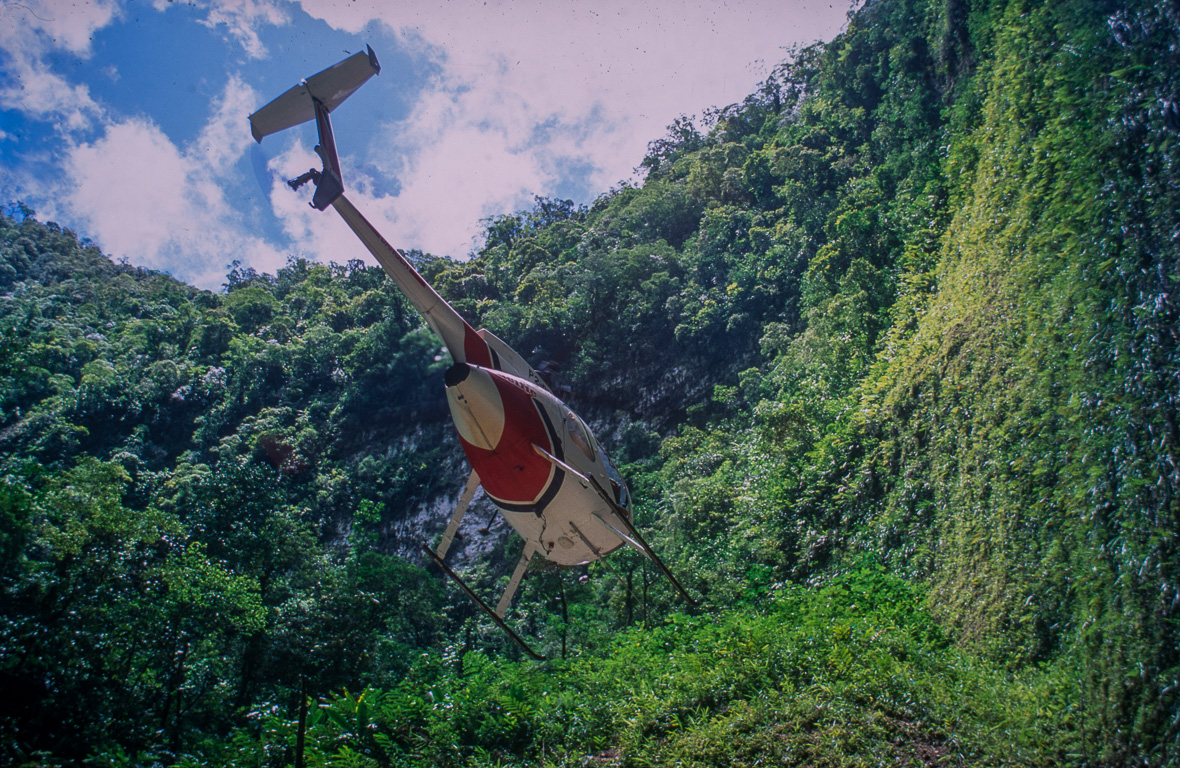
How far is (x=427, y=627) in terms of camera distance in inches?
595

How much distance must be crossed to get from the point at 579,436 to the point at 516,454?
1107 mm

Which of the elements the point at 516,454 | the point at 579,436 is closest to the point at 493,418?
the point at 516,454

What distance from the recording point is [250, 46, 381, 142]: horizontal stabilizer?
5918mm

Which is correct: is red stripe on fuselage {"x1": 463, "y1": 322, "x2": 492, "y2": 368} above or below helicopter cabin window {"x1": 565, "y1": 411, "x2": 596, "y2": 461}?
above

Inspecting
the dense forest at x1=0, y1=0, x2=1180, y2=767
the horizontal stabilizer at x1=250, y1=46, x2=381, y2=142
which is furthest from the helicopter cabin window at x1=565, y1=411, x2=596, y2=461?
the horizontal stabilizer at x1=250, y1=46, x2=381, y2=142

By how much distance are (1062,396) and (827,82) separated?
2916 cm

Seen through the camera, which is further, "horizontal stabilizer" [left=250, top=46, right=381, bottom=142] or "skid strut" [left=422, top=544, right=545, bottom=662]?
"skid strut" [left=422, top=544, right=545, bottom=662]

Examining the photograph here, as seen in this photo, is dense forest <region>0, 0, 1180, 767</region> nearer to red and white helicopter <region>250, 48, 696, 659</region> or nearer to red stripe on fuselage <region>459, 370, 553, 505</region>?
red and white helicopter <region>250, 48, 696, 659</region>

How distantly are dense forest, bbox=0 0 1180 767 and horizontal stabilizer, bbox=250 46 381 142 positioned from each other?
113 inches

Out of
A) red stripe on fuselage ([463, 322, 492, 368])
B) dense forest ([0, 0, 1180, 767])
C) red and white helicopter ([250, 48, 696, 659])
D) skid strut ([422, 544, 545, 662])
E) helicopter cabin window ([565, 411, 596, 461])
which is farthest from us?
helicopter cabin window ([565, 411, 596, 461])

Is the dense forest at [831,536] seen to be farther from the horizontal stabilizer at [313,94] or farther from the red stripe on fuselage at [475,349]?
the horizontal stabilizer at [313,94]

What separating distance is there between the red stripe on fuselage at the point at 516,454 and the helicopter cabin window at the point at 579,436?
62cm

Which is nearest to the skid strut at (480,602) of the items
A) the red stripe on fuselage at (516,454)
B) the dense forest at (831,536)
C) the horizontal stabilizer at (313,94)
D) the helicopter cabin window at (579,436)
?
the red stripe on fuselage at (516,454)

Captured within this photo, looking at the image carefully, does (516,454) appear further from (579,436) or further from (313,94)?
(313,94)
